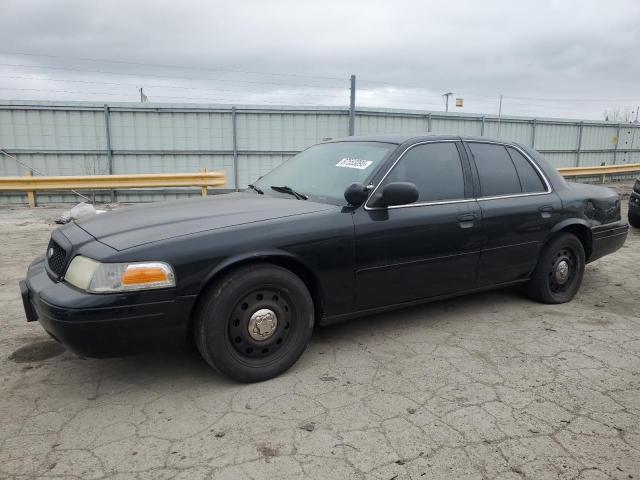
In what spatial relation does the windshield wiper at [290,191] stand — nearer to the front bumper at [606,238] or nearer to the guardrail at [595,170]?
the front bumper at [606,238]

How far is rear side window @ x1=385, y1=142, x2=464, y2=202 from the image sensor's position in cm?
366

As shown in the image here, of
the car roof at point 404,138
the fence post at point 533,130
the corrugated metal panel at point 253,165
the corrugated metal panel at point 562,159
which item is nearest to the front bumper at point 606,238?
the car roof at point 404,138

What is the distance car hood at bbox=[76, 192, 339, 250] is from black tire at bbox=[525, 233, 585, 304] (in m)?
2.26

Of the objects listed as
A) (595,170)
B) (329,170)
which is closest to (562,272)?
(329,170)

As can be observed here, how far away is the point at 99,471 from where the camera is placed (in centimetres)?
222

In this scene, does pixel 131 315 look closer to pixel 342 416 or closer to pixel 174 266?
pixel 174 266

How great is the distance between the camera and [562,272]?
4.55m

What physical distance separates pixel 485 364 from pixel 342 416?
1.19 meters

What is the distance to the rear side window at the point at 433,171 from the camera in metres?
3.66

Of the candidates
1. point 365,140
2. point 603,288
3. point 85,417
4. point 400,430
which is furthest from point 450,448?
point 603,288

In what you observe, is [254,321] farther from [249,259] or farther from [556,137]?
[556,137]

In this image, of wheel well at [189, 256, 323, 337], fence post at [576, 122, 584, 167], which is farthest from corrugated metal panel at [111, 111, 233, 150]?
fence post at [576, 122, 584, 167]

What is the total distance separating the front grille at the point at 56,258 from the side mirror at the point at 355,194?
1.79 m

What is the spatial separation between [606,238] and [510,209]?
147 centimetres
